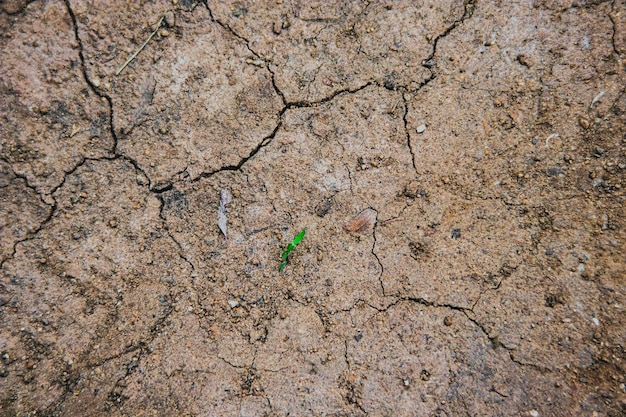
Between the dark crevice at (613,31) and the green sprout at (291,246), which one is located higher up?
the dark crevice at (613,31)

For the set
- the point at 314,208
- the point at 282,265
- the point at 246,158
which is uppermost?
the point at 246,158

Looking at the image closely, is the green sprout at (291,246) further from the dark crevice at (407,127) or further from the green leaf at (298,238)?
the dark crevice at (407,127)

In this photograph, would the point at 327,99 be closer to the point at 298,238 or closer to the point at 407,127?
the point at 407,127

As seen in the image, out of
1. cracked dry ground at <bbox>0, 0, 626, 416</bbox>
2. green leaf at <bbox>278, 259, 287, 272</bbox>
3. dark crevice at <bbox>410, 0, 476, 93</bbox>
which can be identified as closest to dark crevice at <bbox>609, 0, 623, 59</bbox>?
cracked dry ground at <bbox>0, 0, 626, 416</bbox>

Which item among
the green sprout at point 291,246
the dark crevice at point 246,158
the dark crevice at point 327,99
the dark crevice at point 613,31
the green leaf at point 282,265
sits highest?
the dark crevice at point 327,99

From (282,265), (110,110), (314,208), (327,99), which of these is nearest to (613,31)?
(327,99)

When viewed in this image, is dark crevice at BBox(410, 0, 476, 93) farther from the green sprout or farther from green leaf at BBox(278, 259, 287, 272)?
green leaf at BBox(278, 259, 287, 272)

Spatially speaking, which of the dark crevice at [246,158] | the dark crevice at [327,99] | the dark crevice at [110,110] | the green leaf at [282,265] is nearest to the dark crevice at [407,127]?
the dark crevice at [327,99]

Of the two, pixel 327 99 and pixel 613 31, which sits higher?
pixel 327 99

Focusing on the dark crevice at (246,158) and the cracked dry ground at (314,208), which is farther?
the dark crevice at (246,158)
